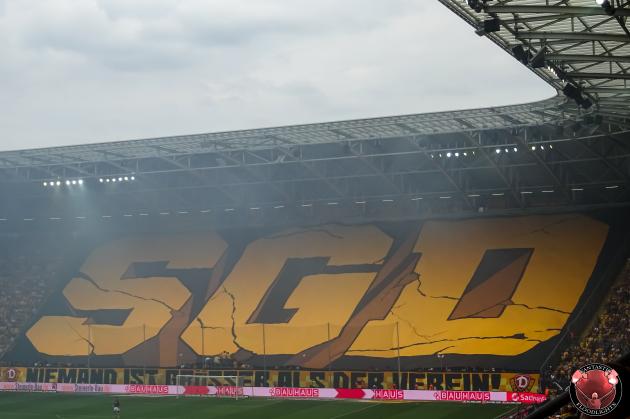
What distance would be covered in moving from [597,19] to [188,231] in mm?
46814

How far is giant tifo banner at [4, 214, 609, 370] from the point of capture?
2162 inches

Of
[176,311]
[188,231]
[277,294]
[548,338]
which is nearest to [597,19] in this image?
[548,338]

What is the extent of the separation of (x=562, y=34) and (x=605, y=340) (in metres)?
26.4

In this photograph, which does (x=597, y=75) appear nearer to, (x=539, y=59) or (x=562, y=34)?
(x=539, y=59)

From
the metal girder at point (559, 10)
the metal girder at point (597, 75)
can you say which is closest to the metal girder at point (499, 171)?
the metal girder at point (597, 75)

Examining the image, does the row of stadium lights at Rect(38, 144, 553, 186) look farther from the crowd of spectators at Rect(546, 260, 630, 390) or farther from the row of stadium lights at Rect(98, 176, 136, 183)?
the crowd of spectators at Rect(546, 260, 630, 390)

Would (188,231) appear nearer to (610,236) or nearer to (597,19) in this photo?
(610,236)

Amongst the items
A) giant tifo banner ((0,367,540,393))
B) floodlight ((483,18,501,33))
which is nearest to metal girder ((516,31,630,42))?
→ floodlight ((483,18,501,33))

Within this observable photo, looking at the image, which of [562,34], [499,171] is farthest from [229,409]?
[562,34]

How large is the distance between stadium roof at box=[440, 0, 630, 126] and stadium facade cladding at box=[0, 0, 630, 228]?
1.72 meters

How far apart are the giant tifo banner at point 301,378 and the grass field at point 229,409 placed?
1.53m

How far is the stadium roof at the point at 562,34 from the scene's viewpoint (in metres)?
26.1

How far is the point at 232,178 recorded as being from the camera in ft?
211

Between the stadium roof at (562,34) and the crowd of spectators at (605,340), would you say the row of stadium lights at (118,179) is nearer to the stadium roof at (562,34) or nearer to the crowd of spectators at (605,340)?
the crowd of spectators at (605,340)
